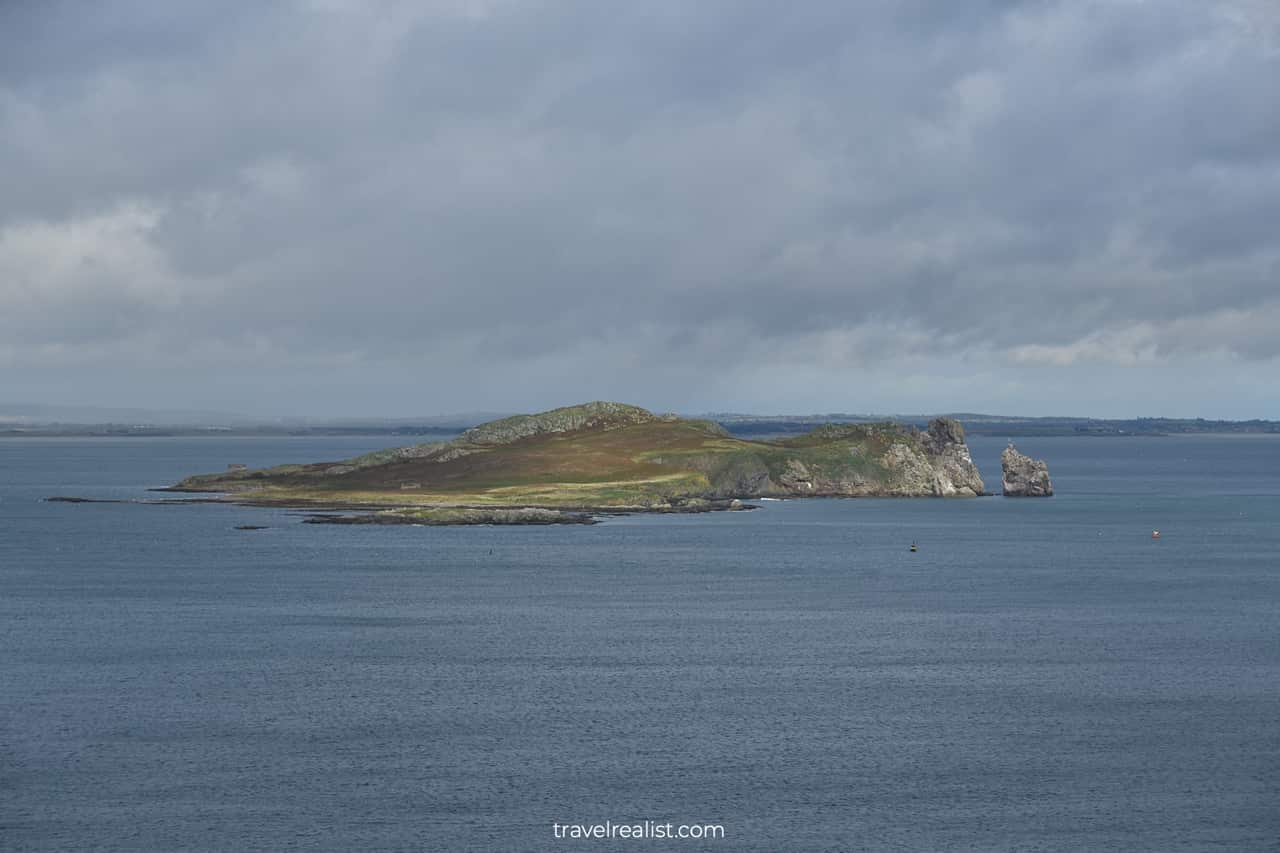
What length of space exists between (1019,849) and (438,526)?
138079 mm

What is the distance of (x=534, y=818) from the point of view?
56906 mm

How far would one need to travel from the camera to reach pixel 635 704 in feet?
Result: 249

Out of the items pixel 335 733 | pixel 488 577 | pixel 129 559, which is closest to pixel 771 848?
pixel 335 733

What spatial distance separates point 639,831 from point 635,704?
65.7 ft

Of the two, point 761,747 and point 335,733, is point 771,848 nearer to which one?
point 761,747

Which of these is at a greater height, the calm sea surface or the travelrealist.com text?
the calm sea surface

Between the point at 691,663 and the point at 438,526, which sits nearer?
the point at 691,663

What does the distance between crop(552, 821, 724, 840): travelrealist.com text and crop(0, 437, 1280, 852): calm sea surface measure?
28.8 inches

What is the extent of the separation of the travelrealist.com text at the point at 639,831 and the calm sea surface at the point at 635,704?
2.40 ft

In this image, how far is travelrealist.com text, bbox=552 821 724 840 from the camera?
55125 millimetres

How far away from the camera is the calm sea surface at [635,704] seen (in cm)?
5688

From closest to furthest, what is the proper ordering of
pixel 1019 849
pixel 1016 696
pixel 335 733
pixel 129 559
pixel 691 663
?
1. pixel 1019 849
2. pixel 335 733
3. pixel 1016 696
4. pixel 691 663
5. pixel 129 559

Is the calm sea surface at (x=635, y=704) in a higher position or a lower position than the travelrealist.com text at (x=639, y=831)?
higher

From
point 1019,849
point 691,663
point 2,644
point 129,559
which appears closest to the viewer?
point 1019,849
